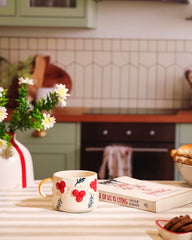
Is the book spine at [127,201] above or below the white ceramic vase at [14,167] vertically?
below

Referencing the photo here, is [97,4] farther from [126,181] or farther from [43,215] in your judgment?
[43,215]

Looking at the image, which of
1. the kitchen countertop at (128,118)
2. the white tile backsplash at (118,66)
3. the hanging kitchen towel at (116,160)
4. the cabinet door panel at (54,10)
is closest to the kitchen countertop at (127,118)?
the kitchen countertop at (128,118)

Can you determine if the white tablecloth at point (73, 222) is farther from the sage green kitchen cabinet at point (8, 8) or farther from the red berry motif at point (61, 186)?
the sage green kitchen cabinet at point (8, 8)

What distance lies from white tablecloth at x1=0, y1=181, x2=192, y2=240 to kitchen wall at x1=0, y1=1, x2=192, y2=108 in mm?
2330

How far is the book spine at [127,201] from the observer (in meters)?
0.98

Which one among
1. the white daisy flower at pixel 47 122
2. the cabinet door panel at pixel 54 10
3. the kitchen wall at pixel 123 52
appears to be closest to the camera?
the white daisy flower at pixel 47 122

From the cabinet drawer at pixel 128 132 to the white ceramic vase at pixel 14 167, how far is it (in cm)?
153

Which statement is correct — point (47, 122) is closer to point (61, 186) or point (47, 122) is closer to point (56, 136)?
point (61, 186)

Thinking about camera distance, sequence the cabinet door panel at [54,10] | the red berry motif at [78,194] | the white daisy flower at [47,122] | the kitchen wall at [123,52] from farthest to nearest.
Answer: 1. the kitchen wall at [123,52]
2. the cabinet door panel at [54,10]
3. the white daisy flower at [47,122]
4. the red berry motif at [78,194]

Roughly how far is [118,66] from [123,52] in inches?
4.9

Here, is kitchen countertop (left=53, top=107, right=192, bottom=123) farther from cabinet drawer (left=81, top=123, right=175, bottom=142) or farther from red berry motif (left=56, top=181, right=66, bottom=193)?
red berry motif (left=56, top=181, right=66, bottom=193)

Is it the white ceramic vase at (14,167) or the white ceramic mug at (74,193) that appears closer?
the white ceramic mug at (74,193)

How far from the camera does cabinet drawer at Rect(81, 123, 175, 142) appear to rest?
8.90 feet

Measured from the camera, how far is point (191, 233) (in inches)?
29.9
